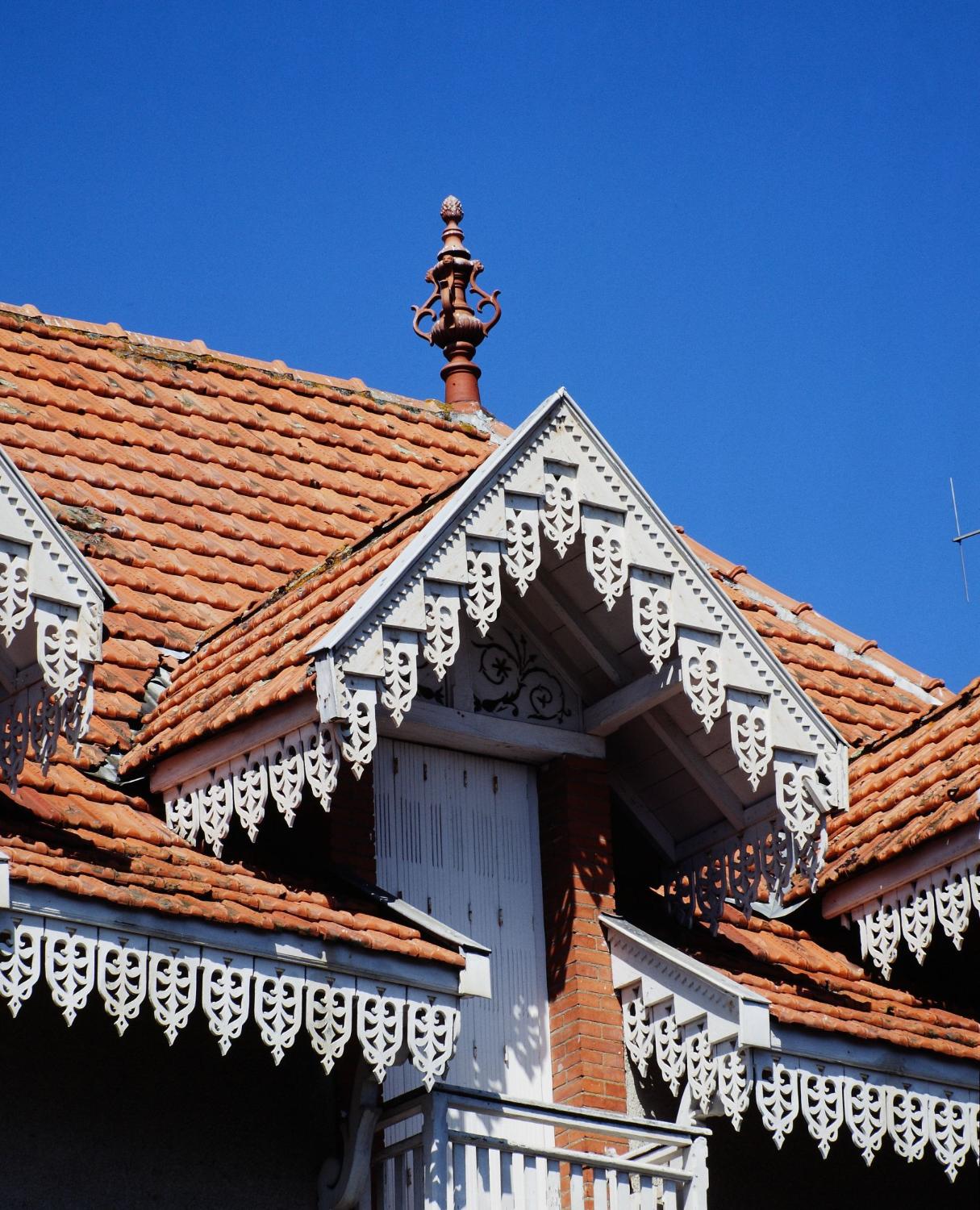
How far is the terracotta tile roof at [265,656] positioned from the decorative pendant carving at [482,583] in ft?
1.18

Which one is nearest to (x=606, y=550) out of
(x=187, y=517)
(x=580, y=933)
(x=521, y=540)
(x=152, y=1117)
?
(x=521, y=540)

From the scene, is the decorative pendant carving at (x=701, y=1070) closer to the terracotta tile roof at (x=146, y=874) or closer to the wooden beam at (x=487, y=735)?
the terracotta tile roof at (x=146, y=874)

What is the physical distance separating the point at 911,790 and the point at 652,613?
6.39 ft

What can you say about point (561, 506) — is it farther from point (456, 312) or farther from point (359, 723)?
point (456, 312)

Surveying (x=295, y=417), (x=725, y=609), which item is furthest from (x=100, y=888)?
(x=295, y=417)

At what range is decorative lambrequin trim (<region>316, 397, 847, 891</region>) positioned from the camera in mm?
10273

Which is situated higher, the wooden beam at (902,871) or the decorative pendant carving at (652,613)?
the decorative pendant carving at (652,613)

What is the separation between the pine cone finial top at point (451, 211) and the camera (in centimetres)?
1638

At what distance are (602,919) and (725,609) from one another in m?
1.48

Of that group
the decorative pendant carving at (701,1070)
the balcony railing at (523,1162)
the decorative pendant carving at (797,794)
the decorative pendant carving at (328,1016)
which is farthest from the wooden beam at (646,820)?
the decorative pendant carving at (328,1016)

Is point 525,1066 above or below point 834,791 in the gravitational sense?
below

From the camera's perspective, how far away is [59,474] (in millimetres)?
12711

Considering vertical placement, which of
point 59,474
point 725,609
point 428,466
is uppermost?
point 428,466

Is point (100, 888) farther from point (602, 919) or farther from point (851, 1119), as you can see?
point (851, 1119)
